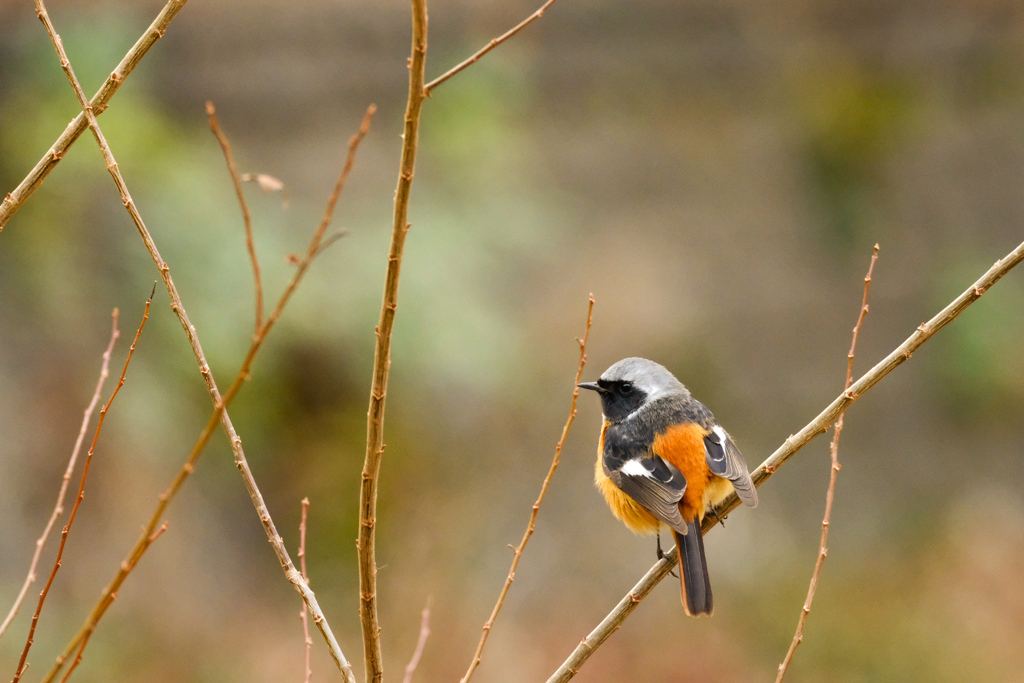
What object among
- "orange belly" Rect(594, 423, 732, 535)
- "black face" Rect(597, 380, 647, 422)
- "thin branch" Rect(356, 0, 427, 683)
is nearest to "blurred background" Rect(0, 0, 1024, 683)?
"black face" Rect(597, 380, 647, 422)

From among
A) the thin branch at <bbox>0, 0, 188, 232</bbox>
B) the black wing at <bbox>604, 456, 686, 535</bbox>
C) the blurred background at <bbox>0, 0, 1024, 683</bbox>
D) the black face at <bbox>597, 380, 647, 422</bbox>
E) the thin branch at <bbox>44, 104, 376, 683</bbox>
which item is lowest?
the thin branch at <bbox>44, 104, 376, 683</bbox>

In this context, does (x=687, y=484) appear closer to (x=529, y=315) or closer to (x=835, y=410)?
(x=835, y=410)

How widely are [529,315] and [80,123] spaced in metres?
6.39

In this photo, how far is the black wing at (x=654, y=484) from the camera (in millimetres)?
2736

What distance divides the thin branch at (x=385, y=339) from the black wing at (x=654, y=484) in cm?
130

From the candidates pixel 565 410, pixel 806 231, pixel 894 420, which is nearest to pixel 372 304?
pixel 565 410

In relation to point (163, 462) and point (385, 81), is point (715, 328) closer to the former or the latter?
point (385, 81)

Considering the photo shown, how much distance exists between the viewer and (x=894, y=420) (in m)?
8.59

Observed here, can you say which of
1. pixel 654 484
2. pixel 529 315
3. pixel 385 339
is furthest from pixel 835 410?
pixel 529 315

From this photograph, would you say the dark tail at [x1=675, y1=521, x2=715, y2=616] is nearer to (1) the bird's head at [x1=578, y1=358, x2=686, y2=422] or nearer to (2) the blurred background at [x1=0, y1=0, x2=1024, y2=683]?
(1) the bird's head at [x1=578, y1=358, x2=686, y2=422]

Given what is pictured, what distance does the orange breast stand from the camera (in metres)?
2.85

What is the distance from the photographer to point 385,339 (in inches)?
58.6

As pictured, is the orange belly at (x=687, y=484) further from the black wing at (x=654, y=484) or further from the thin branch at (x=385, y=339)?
the thin branch at (x=385, y=339)

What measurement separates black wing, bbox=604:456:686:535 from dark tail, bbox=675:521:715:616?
0.15ft
